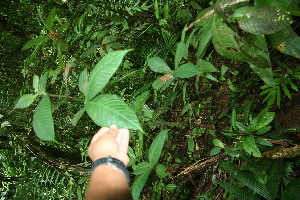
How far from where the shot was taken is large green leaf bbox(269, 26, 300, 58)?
1275 millimetres

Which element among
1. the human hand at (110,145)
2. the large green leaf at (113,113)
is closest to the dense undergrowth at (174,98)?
the large green leaf at (113,113)

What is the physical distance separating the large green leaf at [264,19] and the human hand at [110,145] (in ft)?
2.56

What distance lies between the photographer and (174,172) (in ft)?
6.70

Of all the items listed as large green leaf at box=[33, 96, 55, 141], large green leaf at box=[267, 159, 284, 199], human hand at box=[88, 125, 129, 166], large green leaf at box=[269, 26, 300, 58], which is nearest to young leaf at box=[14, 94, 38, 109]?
large green leaf at box=[33, 96, 55, 141]

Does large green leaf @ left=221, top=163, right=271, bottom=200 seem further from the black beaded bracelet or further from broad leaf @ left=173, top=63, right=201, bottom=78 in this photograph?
the black beaded bracelet

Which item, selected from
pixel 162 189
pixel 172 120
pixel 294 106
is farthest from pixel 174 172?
pixel 294 106

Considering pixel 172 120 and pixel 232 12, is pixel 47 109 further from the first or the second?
pixel 172 120

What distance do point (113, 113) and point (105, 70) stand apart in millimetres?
153

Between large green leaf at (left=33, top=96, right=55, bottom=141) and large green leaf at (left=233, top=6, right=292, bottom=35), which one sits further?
large green leaf at (left=233, top=6, right=292, bottom=35)

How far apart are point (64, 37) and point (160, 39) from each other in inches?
34.7

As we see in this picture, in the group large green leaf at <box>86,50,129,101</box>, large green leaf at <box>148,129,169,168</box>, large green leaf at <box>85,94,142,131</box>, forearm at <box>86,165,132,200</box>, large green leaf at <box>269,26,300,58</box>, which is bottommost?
large green leaf at <box>148,129,169,168</box>

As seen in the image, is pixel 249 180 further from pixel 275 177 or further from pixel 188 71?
pixel 188 71

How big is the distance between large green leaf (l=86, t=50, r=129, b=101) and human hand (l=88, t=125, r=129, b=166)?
0.58ft

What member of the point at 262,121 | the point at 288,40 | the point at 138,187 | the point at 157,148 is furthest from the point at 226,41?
the point at 138,187
